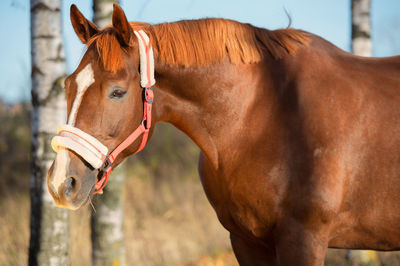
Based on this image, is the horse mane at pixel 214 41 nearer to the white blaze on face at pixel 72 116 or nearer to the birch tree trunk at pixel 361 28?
the white blaze on face at pixel 72 116

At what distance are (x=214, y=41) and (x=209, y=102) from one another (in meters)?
0.39

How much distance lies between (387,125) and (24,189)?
26.8ft

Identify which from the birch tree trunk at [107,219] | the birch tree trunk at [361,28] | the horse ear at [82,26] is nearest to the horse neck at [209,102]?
the horse ear at [82,26]

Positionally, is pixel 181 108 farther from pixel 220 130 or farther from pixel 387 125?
pixel 387 125

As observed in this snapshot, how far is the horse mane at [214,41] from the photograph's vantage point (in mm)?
2168

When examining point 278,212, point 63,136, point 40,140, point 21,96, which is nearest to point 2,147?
point 21,96

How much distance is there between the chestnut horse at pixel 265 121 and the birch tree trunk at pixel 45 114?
94 centimetres

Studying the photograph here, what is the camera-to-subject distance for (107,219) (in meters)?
3.47

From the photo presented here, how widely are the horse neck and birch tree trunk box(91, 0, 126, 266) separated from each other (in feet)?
4.71

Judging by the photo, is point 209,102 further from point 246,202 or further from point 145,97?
point 246,202

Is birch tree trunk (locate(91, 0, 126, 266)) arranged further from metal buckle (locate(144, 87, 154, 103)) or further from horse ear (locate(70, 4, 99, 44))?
metal buckle (locate(144, 87, 154, 103))

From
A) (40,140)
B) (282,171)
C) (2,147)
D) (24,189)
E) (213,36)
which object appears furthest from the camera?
(2,147)

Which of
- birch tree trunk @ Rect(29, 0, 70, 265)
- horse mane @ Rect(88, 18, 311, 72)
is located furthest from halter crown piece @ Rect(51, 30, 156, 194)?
birch tree trunk @ Rect(29, 0, 70, 265)

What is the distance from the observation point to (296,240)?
1.99 meters
